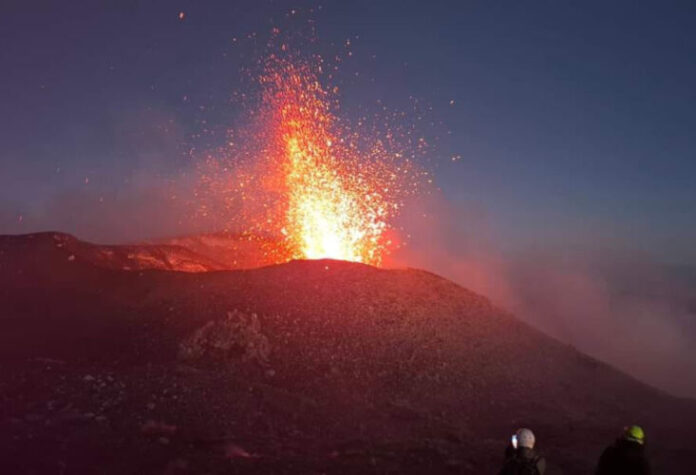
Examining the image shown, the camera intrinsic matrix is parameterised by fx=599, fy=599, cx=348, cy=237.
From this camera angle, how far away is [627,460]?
843 centimetres

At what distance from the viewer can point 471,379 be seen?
2386 cm

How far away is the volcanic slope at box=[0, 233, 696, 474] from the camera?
14555mm

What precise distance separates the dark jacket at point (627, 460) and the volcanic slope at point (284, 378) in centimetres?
631

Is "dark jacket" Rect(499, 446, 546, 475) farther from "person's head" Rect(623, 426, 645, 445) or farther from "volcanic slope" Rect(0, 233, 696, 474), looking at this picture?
"volcanic slope" Rect(0, 233, 696, 474)

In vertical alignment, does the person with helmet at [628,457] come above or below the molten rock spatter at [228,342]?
below

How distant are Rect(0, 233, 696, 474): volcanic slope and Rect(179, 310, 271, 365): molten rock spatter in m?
0.06

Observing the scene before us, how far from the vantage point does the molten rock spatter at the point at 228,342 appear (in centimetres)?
2248

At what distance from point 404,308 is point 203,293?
9.22 m

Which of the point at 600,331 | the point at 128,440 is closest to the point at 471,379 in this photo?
the point at 128,440

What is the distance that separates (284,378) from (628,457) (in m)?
14.8

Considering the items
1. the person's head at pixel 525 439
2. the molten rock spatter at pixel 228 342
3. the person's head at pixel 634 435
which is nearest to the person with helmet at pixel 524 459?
the person's head at pixel 525 439

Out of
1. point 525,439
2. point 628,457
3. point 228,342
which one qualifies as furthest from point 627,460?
point 228,342

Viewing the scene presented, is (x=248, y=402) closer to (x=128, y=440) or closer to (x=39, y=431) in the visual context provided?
(x=128, y=440)

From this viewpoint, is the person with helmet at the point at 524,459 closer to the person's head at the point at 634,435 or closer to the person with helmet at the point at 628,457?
the person with helmet at the point at 628,457
